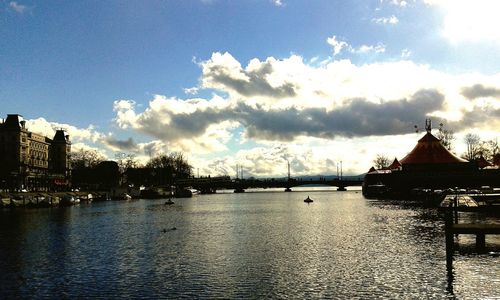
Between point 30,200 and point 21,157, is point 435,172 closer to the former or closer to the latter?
point 30,200

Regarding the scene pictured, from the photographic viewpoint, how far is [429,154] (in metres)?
140

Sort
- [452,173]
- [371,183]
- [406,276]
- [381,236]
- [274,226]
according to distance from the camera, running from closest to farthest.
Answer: [406,276] < [381,236] < [274,226] < [452,173] < [371,183]

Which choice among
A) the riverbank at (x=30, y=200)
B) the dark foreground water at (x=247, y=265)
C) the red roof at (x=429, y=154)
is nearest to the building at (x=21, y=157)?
the riverbank at (x=30, y=200)

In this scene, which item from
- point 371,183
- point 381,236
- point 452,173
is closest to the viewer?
point 381,236

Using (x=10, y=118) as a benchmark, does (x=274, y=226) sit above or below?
below

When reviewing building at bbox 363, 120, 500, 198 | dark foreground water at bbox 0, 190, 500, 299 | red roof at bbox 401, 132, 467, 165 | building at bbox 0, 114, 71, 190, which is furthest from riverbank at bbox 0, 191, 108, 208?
red roof at bbox 401, 132, 467, 165

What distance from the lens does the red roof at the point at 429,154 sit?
453ft

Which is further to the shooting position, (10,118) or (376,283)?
(10,118)

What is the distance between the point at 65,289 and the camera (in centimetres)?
2897

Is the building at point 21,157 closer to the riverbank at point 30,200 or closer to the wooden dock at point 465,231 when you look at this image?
the riverbank at point 30,200

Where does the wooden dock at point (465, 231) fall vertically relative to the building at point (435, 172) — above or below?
below

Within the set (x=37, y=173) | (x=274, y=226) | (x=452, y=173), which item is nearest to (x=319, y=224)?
(x=274, y=226)

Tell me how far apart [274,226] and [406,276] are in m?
35.4

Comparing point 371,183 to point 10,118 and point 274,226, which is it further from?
point 10,118
